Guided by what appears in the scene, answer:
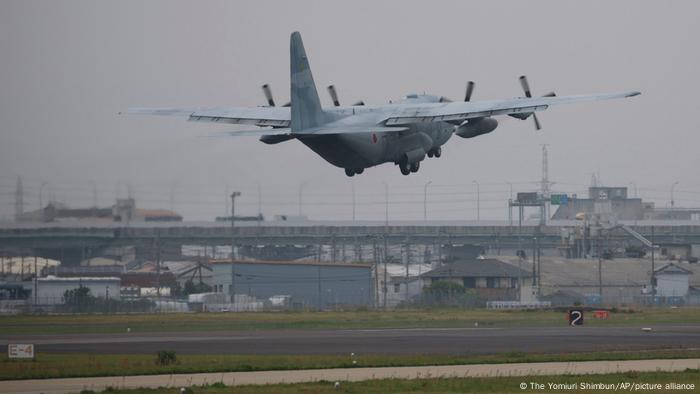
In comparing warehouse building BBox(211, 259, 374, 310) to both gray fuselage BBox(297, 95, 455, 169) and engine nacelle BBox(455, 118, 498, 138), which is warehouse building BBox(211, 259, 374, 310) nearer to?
gray fuselage BBox(297, 95, 455, 169)

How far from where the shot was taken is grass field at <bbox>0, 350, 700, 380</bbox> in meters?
52.1

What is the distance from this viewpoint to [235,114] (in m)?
72.2

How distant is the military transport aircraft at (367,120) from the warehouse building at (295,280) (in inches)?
2628

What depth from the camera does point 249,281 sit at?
14175 centimetres

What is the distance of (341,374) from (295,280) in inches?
3631

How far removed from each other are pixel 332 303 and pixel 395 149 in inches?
2583

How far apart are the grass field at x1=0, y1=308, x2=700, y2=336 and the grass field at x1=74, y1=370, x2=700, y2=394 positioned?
Answer: 39.5m

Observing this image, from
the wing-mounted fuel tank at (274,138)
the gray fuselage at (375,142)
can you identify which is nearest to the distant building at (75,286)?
the gray fuselage at (375,142)

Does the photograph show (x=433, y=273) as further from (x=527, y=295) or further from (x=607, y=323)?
(x=607, y=323)

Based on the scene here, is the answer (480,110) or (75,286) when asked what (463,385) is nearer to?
(480,110)


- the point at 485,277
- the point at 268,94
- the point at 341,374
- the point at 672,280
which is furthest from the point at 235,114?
the point at 672,280

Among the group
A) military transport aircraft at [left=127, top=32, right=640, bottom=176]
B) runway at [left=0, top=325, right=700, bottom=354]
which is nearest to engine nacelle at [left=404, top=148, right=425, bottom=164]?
military transport aircraft at [left=127, top=32, right=640, bottom=176]

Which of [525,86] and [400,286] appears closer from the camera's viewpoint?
[525,86]

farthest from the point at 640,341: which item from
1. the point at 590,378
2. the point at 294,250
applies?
the point at 294,250
